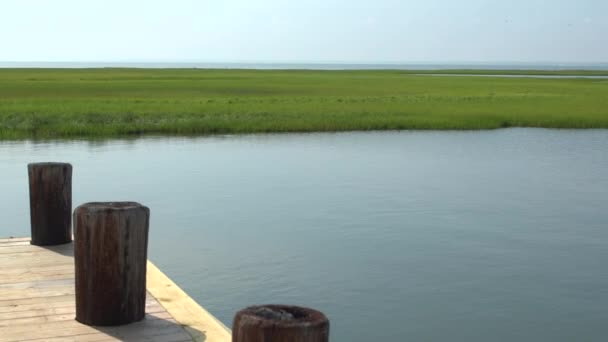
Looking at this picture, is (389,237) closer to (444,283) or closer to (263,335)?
(444,283)

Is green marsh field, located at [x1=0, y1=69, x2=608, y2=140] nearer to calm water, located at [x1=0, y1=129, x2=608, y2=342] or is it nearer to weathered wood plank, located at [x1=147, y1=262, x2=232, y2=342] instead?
calm water, located at [x1=0, y1=129, x2=608, y2=342]

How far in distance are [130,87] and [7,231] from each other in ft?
164

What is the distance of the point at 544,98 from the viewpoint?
181 ft

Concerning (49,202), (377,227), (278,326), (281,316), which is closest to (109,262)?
(281,316)

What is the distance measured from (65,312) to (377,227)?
10.1 m

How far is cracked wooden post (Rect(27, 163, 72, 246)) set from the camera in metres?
9.38

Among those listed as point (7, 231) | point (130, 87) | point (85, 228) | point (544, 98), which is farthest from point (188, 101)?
point (85, 228)

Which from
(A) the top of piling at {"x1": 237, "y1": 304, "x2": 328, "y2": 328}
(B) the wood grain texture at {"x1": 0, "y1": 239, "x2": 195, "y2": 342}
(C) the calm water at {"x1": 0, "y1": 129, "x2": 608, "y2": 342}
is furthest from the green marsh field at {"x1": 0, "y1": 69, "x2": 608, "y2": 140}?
(A) the top of piling at {"x1": 237, "y1": 304, "x2": 328, "y2": 328}

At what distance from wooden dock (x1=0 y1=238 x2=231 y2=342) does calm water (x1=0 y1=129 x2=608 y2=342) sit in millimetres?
3114

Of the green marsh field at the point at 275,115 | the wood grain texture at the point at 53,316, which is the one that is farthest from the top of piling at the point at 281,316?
the green marsh field at the point at 275,115

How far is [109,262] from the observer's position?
654 centimetres

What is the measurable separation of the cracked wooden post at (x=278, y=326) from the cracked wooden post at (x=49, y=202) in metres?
5.59

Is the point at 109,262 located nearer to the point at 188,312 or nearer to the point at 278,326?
the point at 188,312

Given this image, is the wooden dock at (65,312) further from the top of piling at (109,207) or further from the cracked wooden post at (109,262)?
the top of piling at (109,207)
